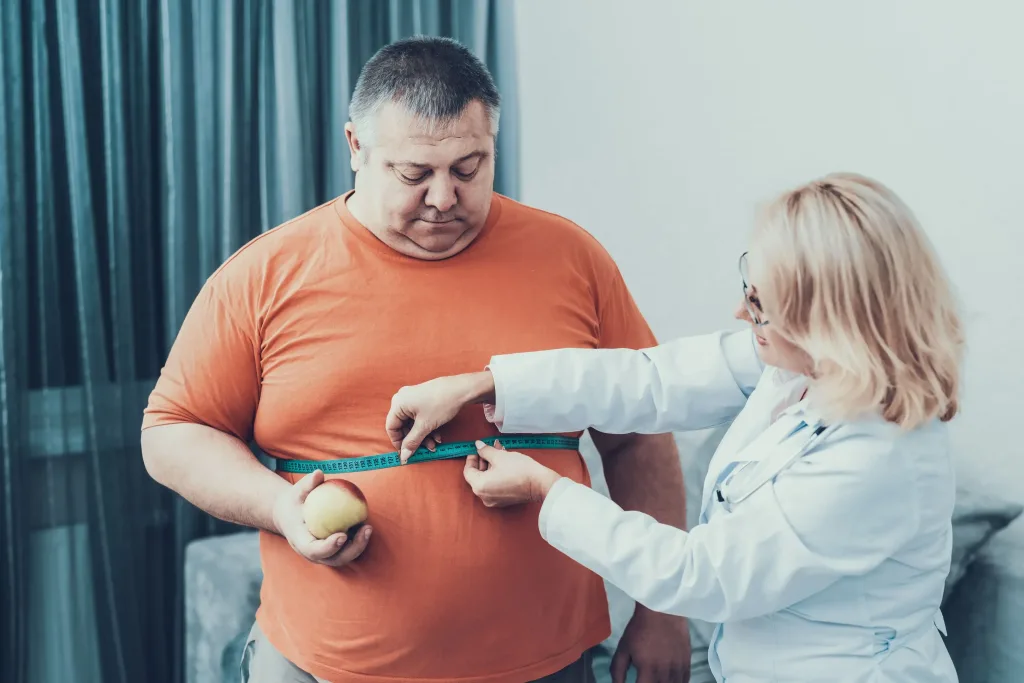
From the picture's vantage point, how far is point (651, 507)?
1.50m

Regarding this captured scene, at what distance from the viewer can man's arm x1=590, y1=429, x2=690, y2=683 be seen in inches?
58.0

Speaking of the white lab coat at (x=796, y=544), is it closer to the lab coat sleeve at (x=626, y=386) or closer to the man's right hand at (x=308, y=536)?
the lab coat sleeve at (x=626, y=386)

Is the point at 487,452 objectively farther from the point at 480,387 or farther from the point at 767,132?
the point at 767,132

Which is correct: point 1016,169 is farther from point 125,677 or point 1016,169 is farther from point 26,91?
point 125,677

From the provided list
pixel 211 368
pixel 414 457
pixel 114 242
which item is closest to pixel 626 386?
pixel 414 457

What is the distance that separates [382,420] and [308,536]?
20cm

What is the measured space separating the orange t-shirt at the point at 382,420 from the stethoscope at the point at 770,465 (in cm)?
30

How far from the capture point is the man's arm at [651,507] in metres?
1.47

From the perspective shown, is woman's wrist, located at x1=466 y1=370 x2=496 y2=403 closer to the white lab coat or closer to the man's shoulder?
the white lab coat

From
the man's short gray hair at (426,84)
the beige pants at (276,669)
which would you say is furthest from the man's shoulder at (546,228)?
the beige pants at (276,669)

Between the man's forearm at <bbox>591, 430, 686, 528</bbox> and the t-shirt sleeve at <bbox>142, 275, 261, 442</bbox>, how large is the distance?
60cm

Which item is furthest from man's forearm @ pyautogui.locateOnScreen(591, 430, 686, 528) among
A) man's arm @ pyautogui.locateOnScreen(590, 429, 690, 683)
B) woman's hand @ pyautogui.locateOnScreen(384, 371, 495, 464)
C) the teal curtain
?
the teal curtain

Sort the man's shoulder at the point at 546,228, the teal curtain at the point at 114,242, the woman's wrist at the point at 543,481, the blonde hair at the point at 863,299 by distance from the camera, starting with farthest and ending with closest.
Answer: the teal curtain at the point at 114,242 < the man's shoulder at the point at 546,228 < the woman's wrist at the point at 543,481 < the blonde hair at the point at 863,299

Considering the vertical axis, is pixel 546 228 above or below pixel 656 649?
above
